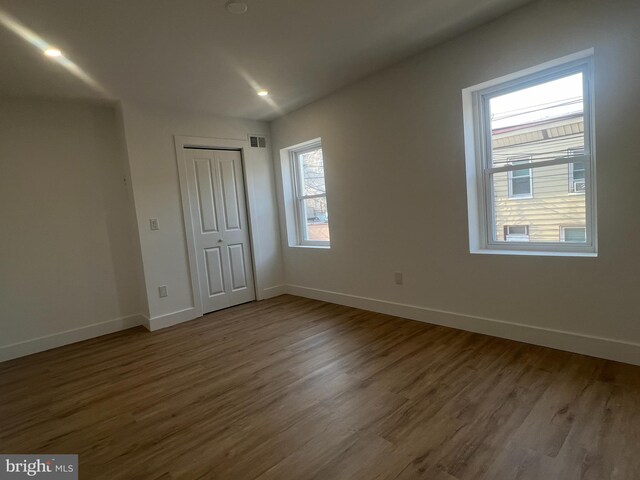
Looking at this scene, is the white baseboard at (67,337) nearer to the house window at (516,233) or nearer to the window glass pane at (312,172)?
the window glass pane at (312,172)

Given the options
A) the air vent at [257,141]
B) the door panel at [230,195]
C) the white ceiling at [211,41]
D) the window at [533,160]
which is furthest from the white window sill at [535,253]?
the air vent at [257,141]

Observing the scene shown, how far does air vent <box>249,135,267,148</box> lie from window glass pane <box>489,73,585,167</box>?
2942mm

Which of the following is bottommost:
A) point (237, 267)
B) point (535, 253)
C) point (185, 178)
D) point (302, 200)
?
point (237, 267)

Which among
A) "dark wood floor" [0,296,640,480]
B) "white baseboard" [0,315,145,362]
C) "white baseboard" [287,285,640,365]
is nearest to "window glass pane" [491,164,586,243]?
"white baseboard" [287,285,640,365]

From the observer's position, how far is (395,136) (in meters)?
3.31

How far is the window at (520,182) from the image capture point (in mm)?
2662

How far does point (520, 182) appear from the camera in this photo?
2.71m

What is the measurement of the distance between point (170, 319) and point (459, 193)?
339cm

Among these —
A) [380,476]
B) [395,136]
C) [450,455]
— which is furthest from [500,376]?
[395,136]

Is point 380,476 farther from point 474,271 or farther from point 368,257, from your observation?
point 368,257

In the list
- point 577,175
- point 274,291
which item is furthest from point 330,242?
point 577,175

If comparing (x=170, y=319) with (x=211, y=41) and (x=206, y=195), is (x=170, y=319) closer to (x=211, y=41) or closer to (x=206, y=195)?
(x=206, y=195)

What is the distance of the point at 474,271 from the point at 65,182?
13.8 feet

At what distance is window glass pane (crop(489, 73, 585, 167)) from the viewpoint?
2.42 m
